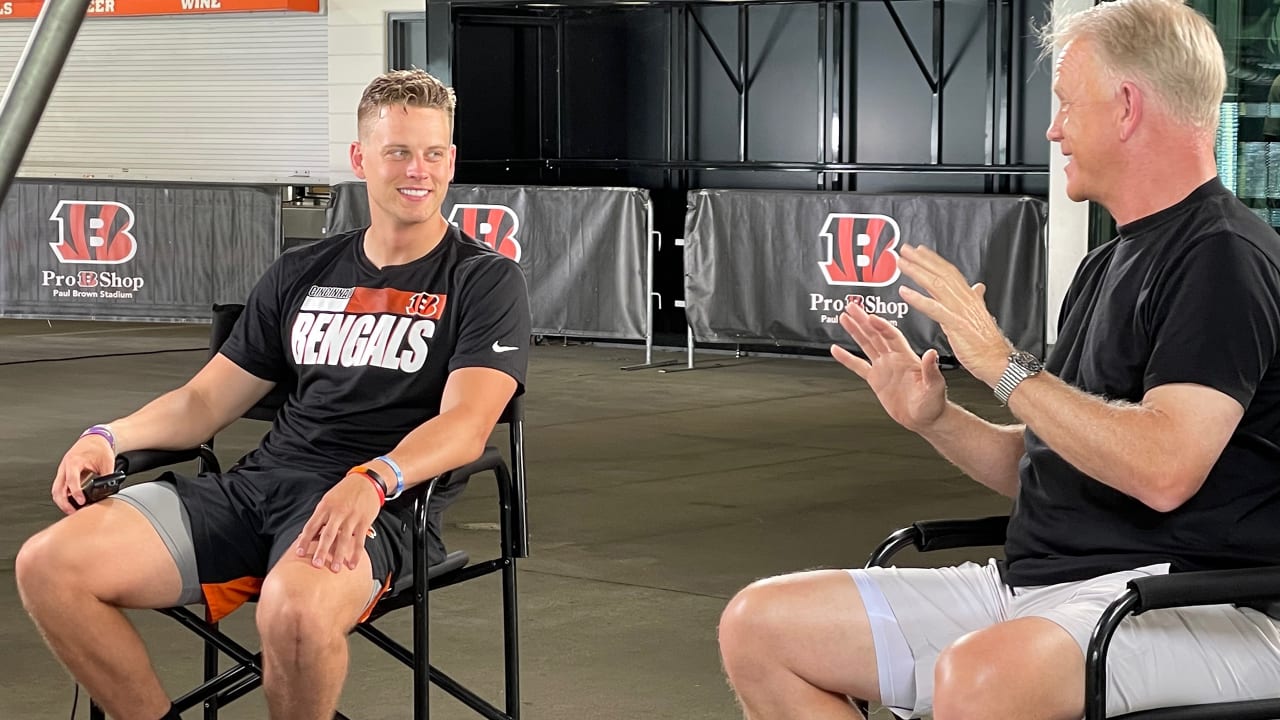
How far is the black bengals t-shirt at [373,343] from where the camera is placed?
340 cm

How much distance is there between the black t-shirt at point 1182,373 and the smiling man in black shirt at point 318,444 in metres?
1.13

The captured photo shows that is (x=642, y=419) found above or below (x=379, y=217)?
below

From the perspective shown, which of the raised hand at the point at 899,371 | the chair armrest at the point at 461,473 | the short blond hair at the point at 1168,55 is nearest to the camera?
the short blond hair at the point at 1168,55

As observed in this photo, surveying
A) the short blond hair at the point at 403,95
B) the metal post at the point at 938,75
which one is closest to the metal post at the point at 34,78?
the short blond hair at the point at 403,95

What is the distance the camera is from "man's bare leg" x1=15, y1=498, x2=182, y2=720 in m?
3.08

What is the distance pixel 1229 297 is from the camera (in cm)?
234

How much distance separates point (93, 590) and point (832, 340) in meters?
8.32

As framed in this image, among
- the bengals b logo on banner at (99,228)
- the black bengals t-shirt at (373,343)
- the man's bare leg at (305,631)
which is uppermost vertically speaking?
the bengals b logo on banner at (99,228)

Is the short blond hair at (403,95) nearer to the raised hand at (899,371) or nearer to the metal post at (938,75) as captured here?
the raised hand at (899,371)

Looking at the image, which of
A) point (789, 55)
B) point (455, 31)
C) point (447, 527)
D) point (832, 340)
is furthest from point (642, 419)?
point (455, 31)

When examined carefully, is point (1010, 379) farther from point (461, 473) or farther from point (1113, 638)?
point (461, 473)

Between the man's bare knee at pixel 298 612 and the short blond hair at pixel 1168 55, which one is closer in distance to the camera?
the short blond hair at pixel 1168 55

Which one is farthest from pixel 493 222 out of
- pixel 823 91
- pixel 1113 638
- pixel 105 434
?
pixel 1113 638

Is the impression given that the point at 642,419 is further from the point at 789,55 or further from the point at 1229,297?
the point at 1229,297
